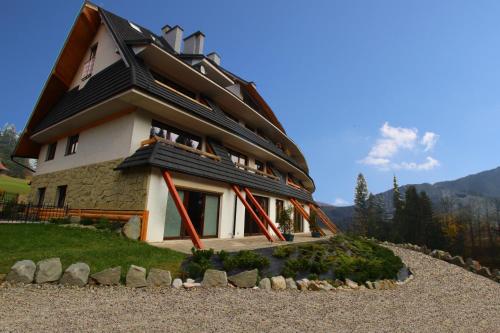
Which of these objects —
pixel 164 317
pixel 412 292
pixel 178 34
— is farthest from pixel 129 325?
pixel 178 34

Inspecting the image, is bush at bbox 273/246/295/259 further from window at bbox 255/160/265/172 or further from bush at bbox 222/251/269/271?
window at bbox 255/160/265/172

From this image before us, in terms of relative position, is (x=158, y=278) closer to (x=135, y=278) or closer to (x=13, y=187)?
(x=135, y=278)

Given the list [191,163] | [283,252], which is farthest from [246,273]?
[191,163]

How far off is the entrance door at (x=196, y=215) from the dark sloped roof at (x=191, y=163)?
1.31 meters

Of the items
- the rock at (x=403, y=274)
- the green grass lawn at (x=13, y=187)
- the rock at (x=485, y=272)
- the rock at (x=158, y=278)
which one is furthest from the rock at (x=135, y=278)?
the green grass lawn at (x=13, y=187)

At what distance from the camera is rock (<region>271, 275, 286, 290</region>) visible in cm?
684

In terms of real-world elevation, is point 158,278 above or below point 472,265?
above

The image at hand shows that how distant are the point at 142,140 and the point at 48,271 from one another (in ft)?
25.2

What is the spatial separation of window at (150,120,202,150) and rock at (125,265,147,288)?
8.33 metres

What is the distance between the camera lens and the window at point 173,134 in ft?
43.6

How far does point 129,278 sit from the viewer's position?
5867mm


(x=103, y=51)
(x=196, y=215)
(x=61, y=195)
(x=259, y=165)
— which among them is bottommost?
(x=196, y=215)

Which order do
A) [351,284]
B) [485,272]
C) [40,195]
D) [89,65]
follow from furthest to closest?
[40,195], [89,65], [485,272], [351,284]

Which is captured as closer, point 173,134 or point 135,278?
point 135,278
